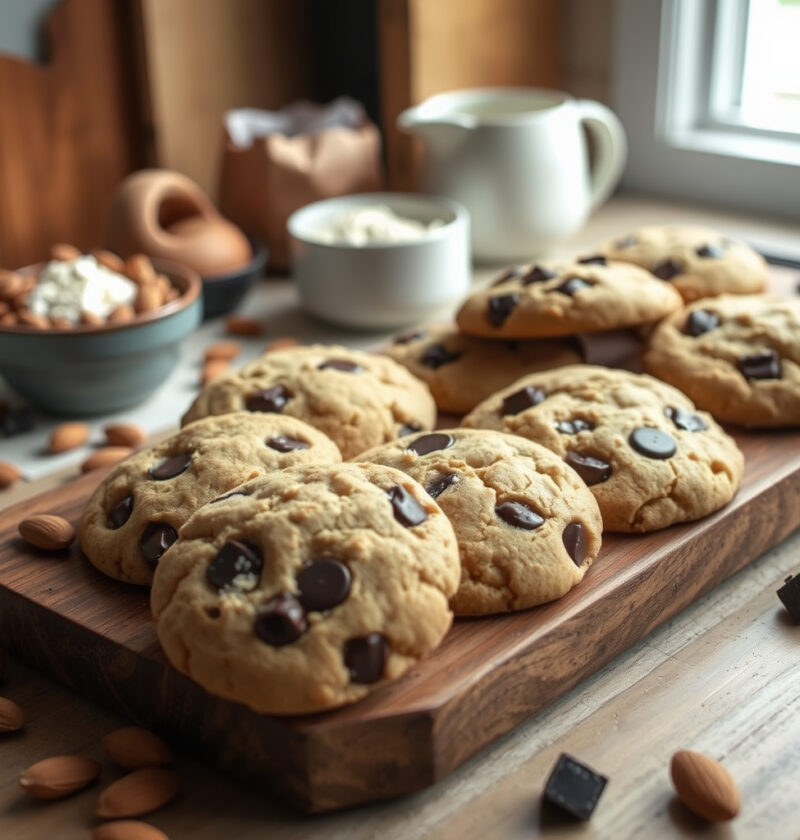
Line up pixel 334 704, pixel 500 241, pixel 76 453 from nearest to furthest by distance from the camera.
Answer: pixel 334 704
pixel 76 453
pixel 500 241

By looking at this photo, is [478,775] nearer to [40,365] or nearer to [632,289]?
[632,289]

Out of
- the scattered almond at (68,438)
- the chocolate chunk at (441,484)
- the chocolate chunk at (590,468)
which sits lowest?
the scattered almond at (68,438)

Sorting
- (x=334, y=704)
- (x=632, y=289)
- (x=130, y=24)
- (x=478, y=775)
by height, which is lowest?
(x=478, y=775)

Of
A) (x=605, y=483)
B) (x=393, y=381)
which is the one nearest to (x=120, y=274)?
(x=393, y=381)

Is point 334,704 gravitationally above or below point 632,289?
below

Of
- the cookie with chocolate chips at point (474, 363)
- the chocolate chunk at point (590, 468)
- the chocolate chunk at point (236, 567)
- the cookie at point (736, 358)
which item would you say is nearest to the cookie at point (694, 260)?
the cookie at point (736, 358)

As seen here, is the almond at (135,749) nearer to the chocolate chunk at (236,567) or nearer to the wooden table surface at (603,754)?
the wooden table surface at (603,754)

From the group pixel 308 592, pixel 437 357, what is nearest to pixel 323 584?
pixel 308 592
